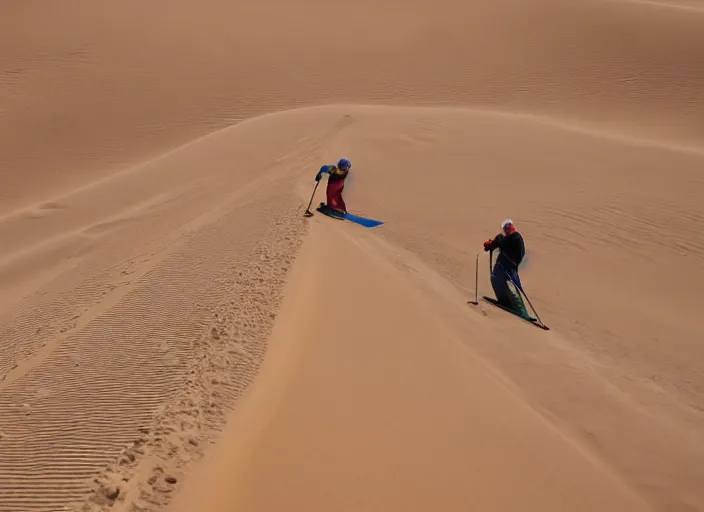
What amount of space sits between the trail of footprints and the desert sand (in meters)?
0.03

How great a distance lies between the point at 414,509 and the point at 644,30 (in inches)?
967

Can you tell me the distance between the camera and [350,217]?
36.1 feet

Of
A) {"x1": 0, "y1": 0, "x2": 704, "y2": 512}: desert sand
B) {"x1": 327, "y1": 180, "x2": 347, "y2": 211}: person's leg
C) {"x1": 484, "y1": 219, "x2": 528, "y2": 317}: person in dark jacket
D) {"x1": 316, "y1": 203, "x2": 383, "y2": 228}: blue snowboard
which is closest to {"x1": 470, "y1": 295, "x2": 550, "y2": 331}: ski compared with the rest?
{"x1": 484, "y1": 219, "x2": 528, "y2": 317}: person in dark jacket

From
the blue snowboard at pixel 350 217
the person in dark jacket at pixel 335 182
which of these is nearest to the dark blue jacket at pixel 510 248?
the blue snowboard at pixel 350 217

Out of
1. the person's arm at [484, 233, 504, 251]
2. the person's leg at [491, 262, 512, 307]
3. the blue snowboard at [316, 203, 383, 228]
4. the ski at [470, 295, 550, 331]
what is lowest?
the ski at [470, 295, 550, 331]

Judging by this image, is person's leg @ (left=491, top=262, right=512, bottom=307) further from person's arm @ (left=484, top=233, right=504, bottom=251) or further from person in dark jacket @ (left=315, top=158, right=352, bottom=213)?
person in dark jacket @ (left=315, top=158, right=352, bottom=213)

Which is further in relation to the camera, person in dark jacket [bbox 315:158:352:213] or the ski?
person in dark jacket [bbox 315:158:352:213]

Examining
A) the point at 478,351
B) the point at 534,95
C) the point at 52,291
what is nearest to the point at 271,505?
the point at 478,351

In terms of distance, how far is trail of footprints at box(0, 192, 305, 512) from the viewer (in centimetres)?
367

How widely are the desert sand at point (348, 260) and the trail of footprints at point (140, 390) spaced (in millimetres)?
26

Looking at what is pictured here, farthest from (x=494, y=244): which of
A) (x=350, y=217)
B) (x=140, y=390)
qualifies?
(x=140, y=390)

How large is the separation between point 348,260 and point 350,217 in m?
3.31

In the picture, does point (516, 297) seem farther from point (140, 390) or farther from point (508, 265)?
point (140, 390)

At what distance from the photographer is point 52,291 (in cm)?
877
